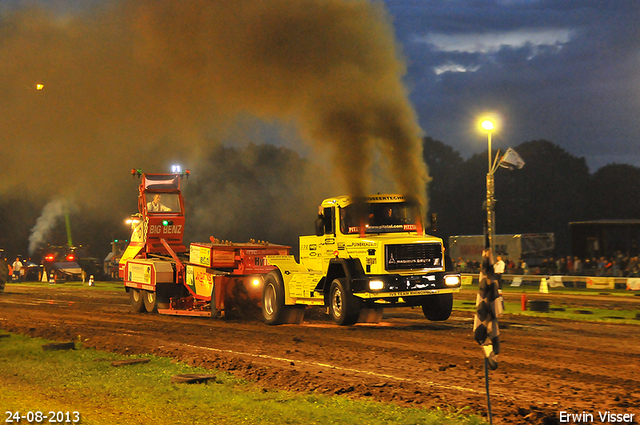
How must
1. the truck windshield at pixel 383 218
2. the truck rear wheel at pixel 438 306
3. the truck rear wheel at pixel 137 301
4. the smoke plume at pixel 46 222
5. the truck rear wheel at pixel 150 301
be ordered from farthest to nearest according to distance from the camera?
the smoke plume at pixel 46 222 < the truck rear wheel at pixel 137 301 < the truck rear wheel at pixel 150 301 < the truck rear wheel at pixel 438 306 < the truck windshield at pixel 383 218

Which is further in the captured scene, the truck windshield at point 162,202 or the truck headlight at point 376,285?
the truck windshield at point 162,202

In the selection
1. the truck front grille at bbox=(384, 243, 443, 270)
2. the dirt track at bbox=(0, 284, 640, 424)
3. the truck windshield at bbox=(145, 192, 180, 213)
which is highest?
the truck windshield at bbox=(145, 192, 180, 213)

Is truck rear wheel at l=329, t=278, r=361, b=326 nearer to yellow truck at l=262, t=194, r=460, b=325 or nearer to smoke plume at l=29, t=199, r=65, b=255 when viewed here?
yellow truck at l=262, t=194, r=460, b=325

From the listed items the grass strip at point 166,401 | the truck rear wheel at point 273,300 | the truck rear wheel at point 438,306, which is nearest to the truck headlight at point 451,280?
the truck rear wheel at point 438,306

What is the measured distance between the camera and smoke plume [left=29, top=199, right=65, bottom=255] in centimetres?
6234

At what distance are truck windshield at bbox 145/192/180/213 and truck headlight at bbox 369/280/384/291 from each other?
10.9 metres

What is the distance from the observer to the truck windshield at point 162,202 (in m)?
24.4

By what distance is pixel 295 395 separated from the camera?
31.2ft

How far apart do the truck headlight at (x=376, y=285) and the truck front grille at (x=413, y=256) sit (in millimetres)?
439

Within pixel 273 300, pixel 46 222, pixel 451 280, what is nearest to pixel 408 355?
pixel 451 280

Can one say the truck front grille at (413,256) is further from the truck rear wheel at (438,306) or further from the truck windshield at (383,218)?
the truck rear wheel at (438,306)

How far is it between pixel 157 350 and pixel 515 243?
3624 cm

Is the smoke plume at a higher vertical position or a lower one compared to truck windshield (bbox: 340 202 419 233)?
higher

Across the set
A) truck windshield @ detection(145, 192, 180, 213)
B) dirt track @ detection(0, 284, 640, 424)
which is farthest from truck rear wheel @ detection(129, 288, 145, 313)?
truck windshield @ detection(145, 192, 180, 213)
